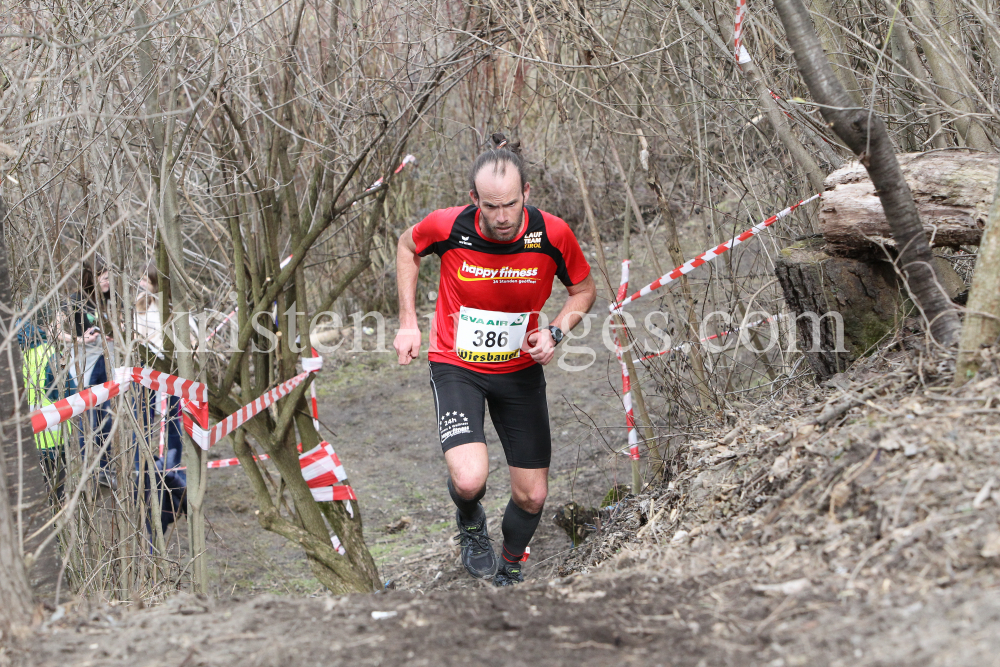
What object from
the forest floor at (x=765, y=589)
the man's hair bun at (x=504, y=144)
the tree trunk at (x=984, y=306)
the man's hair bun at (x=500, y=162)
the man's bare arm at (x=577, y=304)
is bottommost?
the forest floor at (x=765, y=589)

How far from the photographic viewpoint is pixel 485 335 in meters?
3.95

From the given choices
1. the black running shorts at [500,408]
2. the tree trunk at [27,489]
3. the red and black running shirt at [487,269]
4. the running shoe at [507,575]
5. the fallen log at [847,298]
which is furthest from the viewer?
the running shoe at [507,575]

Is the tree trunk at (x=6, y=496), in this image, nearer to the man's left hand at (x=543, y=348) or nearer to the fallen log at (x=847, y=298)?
the man's left hand at (x=543, y=348)

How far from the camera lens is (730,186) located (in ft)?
15.2

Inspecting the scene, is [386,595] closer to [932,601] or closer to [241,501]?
[932,601]

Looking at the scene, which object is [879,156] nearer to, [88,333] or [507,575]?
[507,575]

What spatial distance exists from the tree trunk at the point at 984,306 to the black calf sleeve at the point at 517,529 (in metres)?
2.30

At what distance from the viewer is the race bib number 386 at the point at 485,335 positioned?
3.94 meters

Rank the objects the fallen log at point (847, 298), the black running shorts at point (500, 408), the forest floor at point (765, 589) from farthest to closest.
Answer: the black running shorts at point (500, 408), the fallen log at point (847, 298), the forest floor at point (765, 589)

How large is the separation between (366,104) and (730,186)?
2.15 meters

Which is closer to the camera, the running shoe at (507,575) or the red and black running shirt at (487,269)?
the red and black running shirt at (487,269)

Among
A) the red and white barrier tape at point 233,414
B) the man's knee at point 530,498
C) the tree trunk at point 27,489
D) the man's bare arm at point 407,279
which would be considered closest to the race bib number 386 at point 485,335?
the man's bare arm at point 407,279

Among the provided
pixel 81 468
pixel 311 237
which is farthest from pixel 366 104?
pixel 81 468

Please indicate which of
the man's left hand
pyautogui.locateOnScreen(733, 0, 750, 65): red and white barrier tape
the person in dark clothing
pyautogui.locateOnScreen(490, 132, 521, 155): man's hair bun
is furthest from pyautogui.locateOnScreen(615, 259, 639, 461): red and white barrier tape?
the person in dark clothing
